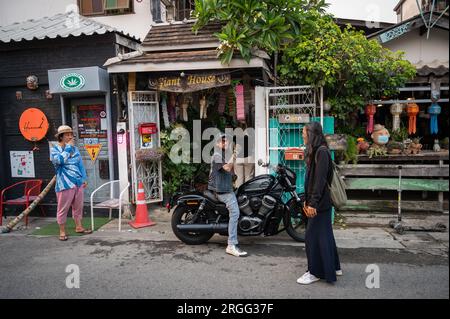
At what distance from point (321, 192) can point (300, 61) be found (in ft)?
11.5

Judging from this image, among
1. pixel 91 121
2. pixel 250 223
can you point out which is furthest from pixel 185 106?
pixel 250 223

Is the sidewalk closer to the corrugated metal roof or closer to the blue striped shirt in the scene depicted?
the blue striped shirt

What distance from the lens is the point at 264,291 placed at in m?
4.23

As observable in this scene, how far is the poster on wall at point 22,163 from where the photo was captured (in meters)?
8.55

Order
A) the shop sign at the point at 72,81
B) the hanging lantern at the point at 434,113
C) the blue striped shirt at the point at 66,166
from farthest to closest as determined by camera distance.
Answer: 1. the hanging lantern at the point at 434,113
2. the shop sign at the point at 72,81
3. the blue striped shirt at the point at 66,166

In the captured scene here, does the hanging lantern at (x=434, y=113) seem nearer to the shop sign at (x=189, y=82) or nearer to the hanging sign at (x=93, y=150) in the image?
the shop sign at (x=189, y=82)

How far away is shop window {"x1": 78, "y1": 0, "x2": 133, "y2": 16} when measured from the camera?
1049 cm

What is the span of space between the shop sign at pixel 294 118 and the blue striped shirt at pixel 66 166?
4.02 m

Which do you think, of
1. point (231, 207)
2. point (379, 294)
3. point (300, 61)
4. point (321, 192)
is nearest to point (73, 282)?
point (231, 207)

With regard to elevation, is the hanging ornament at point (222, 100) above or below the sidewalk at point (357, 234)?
above

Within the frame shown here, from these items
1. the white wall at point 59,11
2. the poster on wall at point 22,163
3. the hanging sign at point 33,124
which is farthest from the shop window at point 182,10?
the poster on wall at point 22,163

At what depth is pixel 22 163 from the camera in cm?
861

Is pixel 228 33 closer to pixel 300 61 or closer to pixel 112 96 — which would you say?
pixel 300 61

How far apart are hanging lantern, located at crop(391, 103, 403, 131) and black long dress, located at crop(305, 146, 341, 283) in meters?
4.47
